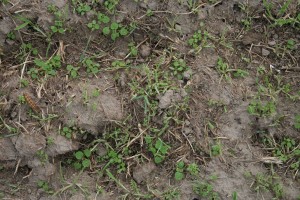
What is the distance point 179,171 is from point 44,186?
1.04m

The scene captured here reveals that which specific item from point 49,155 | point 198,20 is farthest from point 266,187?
point 49,155

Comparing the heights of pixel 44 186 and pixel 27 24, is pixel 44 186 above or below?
below

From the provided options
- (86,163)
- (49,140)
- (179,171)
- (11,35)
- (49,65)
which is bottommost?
(179,171)

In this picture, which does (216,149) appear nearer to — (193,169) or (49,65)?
(193,169)

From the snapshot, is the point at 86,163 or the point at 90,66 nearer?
the point at 86,163

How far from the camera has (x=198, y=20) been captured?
350 centimetres

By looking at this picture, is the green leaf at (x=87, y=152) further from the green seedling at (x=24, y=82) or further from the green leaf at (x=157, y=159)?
the green seedling at (x=24, y=82)

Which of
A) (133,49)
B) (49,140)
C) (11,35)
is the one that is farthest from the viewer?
(133,49)

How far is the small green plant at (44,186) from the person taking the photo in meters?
3.21

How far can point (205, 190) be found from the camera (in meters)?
3.26

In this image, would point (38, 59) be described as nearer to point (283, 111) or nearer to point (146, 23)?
point (146, 23)

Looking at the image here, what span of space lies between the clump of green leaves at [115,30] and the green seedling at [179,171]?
112cm

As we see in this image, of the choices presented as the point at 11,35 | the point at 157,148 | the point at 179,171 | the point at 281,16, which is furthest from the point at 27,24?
the point at 281,16

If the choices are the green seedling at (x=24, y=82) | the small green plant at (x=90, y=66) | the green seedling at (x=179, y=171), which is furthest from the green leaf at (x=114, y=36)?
the green seedling at (x=179, y=171)
